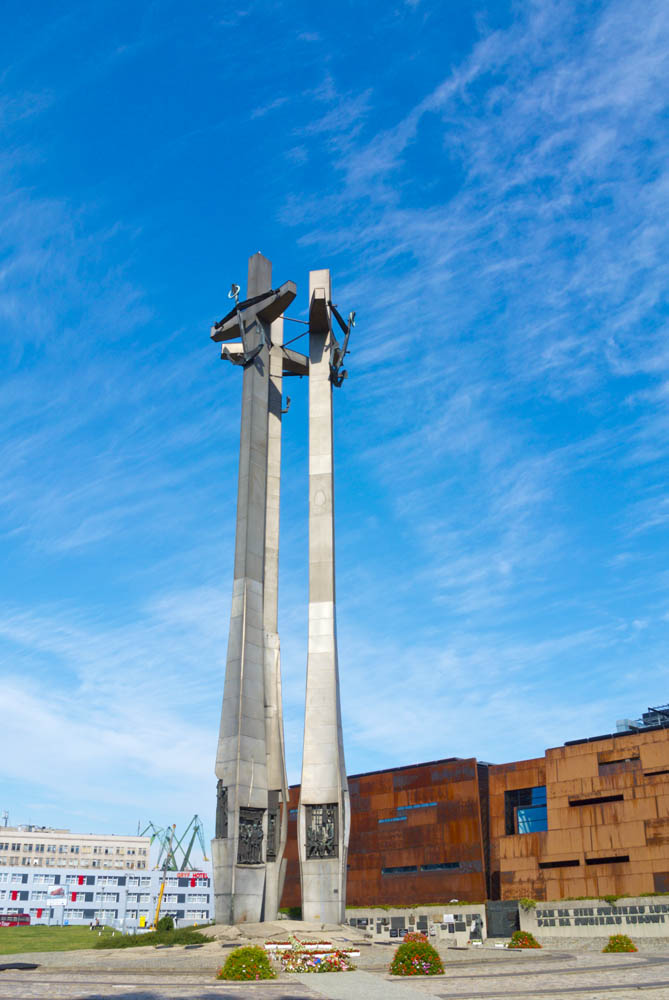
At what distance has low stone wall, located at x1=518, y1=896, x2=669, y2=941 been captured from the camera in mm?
48750

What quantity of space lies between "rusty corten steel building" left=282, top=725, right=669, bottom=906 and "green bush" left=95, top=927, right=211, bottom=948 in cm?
3105

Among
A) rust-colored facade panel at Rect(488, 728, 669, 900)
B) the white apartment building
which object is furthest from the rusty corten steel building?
the white apartment building

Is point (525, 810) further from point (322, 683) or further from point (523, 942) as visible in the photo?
point (322, 683)

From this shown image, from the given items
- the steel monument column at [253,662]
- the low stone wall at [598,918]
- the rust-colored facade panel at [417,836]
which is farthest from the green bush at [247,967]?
the rust-colored facade panel at [417,836]

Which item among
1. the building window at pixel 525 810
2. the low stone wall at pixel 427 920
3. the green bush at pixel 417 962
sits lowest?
the low stone wall at pixel 427 920

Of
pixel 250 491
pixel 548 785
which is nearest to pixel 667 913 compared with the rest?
pixel 548 785

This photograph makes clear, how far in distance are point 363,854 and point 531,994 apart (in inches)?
2202

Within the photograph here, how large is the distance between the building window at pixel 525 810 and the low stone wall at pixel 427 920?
19.6 feet

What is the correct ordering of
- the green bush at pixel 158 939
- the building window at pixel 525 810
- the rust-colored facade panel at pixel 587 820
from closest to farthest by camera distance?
the green bush at pixel 158 939, the rust-colored facade panel at pixel 587 820, the building window at pixel 525 810

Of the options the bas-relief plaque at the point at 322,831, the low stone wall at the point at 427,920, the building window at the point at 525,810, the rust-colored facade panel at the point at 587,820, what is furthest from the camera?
the building window at the point at 525,810

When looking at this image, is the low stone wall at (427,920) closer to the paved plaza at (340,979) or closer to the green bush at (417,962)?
the paved plaza at (340,979)

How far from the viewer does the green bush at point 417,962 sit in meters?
22.7

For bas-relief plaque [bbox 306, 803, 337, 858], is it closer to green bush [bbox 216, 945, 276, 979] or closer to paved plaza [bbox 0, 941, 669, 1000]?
paved plaza [bbox 0, 941, 669, 1000]

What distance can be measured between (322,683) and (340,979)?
21.4 metres
